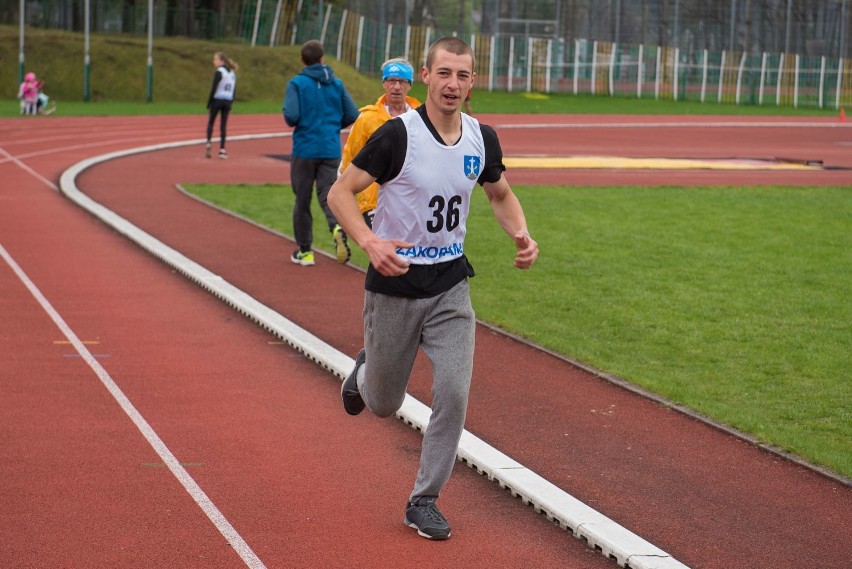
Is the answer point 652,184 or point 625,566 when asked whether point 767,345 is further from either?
point 652,184

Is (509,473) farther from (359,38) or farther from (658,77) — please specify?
(658,77)

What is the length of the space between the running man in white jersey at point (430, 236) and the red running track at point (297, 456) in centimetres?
51

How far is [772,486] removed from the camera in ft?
22.2

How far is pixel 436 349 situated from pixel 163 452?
2059 mm

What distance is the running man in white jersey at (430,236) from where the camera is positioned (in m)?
5.66

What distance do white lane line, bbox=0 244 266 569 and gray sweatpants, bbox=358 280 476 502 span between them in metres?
0.80

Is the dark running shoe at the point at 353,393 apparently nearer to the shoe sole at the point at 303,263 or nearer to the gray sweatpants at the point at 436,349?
the gray sweatpants at the point at 436,349

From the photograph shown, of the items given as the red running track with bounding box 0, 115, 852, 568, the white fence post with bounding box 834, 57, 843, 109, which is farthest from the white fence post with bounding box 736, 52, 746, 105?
the red running track with bounding box 0, 115, 852, 568

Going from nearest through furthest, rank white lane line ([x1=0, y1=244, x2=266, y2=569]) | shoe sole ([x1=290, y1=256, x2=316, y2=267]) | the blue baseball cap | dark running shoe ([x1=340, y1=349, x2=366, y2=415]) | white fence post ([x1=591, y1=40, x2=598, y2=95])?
white lane line ([x1=0, y1=244, x2=266, y2=569]) < dark running shoe ([x1=340, y1=349, x2=366, y2=415]) < the blue baseball cap < shoe sole ([x1=290, y1=256, x2=316, y2=267]) < white fence post ([x1=591, y1=40, x2=598, y2=95])

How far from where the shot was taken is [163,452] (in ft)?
23.6

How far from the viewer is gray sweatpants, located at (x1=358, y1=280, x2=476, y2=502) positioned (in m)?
5.81

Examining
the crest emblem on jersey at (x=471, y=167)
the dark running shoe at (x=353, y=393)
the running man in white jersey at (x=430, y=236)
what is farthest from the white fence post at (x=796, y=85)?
the crest emblem on jersey at (x=471, y=167)

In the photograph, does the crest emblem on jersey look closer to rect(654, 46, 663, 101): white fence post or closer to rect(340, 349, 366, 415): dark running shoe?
rect(340, 349, 366, 415): dark running shoe

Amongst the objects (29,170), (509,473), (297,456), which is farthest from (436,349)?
(29,170)
